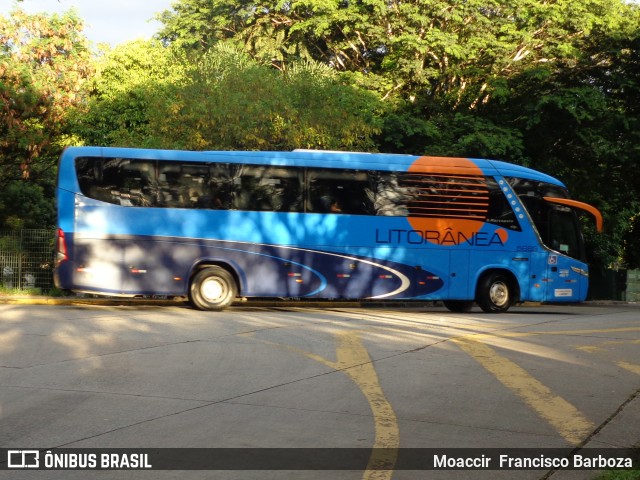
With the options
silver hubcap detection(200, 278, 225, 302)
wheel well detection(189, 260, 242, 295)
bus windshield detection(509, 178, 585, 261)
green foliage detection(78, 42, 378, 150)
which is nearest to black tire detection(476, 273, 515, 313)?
bus windshield detection(509, 178, 585, 261)

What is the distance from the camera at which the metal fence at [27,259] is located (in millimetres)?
27203

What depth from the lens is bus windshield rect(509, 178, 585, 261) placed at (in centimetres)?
2204

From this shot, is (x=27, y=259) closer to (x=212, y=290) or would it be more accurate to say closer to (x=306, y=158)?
(x=212, y=290)

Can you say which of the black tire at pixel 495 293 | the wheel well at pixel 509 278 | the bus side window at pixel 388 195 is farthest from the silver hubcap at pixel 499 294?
the bus side window at pixel 388 195

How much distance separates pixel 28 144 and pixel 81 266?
9684 mm

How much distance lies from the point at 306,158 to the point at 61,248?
19.4 ft

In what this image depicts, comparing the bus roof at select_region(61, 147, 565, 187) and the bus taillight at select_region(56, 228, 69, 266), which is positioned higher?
the bus roof at select_region(61, 147, 565, 187)

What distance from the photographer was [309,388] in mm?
9328

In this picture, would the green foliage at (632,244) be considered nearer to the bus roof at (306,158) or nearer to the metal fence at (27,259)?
the bus roof at (306,158)

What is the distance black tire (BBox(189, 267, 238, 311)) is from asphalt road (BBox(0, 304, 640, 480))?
13.9 ft

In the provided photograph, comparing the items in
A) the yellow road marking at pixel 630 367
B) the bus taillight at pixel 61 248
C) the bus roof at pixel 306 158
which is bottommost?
the yellow road marking at pixel 630 367

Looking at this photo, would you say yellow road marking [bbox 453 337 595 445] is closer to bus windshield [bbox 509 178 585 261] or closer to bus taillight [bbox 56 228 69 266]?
bus windshield [bbox 509 178 585 261]

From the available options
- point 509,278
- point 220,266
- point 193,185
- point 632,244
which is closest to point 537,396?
point 220,266

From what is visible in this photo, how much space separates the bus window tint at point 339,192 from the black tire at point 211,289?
2.61m
